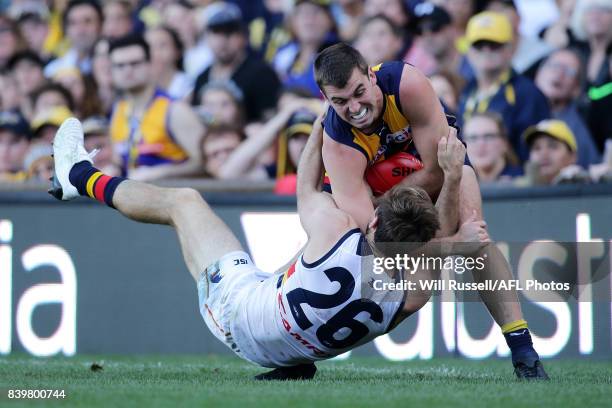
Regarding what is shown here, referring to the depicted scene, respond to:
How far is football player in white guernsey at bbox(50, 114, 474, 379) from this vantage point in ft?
18.4

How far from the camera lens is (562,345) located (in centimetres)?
836

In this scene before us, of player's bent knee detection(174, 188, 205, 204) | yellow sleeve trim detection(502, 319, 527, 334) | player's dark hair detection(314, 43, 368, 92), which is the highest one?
player's dark hair detection(314, 43, 368, 92)

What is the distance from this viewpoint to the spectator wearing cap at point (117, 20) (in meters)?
12.8

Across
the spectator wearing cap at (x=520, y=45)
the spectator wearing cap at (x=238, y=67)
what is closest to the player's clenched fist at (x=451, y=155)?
the spectator wearing cap at (x=520, y=45)

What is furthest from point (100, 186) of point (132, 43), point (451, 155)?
point (132, 43)

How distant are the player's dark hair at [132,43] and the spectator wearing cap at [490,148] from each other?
10.6 feet

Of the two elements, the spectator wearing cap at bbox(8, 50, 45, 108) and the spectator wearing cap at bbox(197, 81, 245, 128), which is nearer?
the spectator wearing cap at bbox(197, 81, 245, 128)

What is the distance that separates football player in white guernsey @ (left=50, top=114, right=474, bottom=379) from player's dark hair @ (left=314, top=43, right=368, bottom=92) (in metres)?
0.57

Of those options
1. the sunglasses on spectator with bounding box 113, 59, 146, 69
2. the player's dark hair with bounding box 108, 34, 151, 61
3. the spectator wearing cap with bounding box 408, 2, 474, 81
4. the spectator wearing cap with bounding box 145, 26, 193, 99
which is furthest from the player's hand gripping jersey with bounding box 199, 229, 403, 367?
the spectator wearing cap with bounding box 145, 26, 193, 99

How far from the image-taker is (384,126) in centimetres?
653

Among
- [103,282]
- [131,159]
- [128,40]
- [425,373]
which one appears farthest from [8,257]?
[425,373]

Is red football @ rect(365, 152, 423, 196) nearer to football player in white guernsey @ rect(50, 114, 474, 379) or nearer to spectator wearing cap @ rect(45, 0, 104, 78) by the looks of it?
football player in white guernsey @ rect(50, 114, 474, 379)

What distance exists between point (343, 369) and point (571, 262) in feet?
6.31

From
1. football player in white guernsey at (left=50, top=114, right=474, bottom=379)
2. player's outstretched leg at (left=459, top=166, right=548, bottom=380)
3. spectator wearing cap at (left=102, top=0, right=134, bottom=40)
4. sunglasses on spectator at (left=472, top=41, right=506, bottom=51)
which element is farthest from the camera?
spectator wearing cap at (left=102, top=0, right=134, bottom=40)
